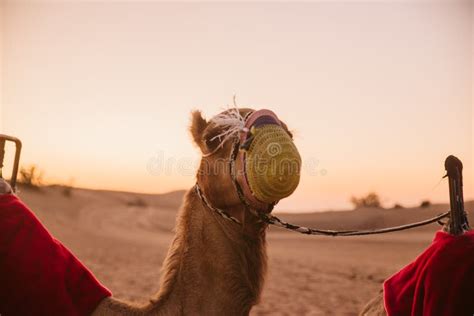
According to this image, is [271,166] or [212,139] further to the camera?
[212,139]

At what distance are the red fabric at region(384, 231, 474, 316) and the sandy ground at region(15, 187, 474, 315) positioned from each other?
255 inches

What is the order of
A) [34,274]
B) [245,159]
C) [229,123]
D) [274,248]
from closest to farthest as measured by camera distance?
[34,274]
[245,159]
[229,123]
[274,248]

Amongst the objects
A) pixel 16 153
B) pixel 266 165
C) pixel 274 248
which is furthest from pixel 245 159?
pixel 274 248

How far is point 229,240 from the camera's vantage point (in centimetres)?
294

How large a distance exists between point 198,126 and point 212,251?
72 centimetres

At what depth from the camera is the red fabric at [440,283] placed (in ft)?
9.11

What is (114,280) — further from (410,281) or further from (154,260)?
(410,281)

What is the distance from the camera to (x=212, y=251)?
2932mm

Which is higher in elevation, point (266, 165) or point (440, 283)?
point (266, 165)

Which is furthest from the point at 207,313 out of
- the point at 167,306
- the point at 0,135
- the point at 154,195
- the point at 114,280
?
the point at 154,195

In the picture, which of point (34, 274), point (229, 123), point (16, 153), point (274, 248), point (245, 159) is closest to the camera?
point (34, 274)

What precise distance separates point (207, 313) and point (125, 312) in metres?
0.43

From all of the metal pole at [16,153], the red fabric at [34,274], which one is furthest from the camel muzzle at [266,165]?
the metal pole at [16,153]

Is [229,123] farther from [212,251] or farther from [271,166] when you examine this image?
[212,251]
